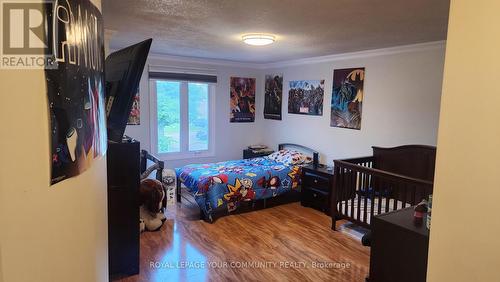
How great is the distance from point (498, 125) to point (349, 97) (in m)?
3.63

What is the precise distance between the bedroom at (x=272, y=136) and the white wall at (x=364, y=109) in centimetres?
2

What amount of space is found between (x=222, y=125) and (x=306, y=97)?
63.3 inches

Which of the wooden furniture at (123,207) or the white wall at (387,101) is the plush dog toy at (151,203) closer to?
the wooden furniture at (123,207)

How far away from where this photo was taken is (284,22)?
2.75m

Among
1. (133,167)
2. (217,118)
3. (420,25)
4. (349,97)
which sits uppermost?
(420,25)

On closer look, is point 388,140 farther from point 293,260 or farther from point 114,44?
point 114,44

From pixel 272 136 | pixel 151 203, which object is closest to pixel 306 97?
pixel 272 136

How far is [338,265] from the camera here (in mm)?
2982

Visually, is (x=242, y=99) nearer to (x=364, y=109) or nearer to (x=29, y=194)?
(x=364, y=109)

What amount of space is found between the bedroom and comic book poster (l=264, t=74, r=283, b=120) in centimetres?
3

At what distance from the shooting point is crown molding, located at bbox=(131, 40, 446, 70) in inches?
144

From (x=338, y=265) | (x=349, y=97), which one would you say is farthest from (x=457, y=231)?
(x=349, y=97)

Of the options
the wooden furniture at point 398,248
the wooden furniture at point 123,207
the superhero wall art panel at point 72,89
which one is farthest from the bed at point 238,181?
the superhero wall art panel at point 72,89

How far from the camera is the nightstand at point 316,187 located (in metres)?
4.29
